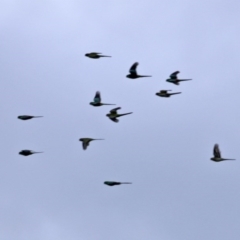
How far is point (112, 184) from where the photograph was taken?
8594 cm

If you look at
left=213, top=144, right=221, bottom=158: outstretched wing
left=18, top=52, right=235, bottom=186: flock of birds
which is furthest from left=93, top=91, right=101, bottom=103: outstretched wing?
left=213, top=144, right=221, bottom=158: outstretched wing

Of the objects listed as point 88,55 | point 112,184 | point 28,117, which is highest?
point 88,55

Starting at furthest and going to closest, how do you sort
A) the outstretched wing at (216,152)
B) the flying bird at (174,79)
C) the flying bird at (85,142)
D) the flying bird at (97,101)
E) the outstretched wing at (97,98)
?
the flying bird at (174,79) → the outstretched wing at (97,98) → the flying bird at (97,101) → the outstretched wing at (216,152) → the flying bird at (85,142)

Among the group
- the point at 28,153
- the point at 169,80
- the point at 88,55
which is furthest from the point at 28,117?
the point at 169,80

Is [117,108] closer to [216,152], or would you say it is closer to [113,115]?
[113,115]

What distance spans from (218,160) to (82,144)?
1436 centimetres

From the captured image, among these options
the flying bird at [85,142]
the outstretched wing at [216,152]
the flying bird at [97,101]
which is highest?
the flying bird at [97,101]

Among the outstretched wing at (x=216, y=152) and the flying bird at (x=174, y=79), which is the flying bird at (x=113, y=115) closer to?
the flying bird at (x=174, y=79)

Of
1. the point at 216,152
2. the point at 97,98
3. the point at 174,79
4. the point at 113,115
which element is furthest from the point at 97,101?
the point at 216,152

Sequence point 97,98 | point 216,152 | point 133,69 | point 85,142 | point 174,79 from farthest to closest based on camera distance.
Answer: point 174,79
point 97,98
point 133,69
point 216,152
point 85,142

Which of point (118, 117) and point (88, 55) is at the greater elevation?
point (88, 55)

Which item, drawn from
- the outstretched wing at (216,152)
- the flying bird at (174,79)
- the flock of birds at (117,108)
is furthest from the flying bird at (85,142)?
the outstretched wing at (216,152)

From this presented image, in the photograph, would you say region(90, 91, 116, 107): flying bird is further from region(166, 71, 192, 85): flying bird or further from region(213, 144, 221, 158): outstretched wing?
region(213, 144, 221, 158): outstretched wing

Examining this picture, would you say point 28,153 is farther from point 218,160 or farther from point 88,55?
point 218,160
